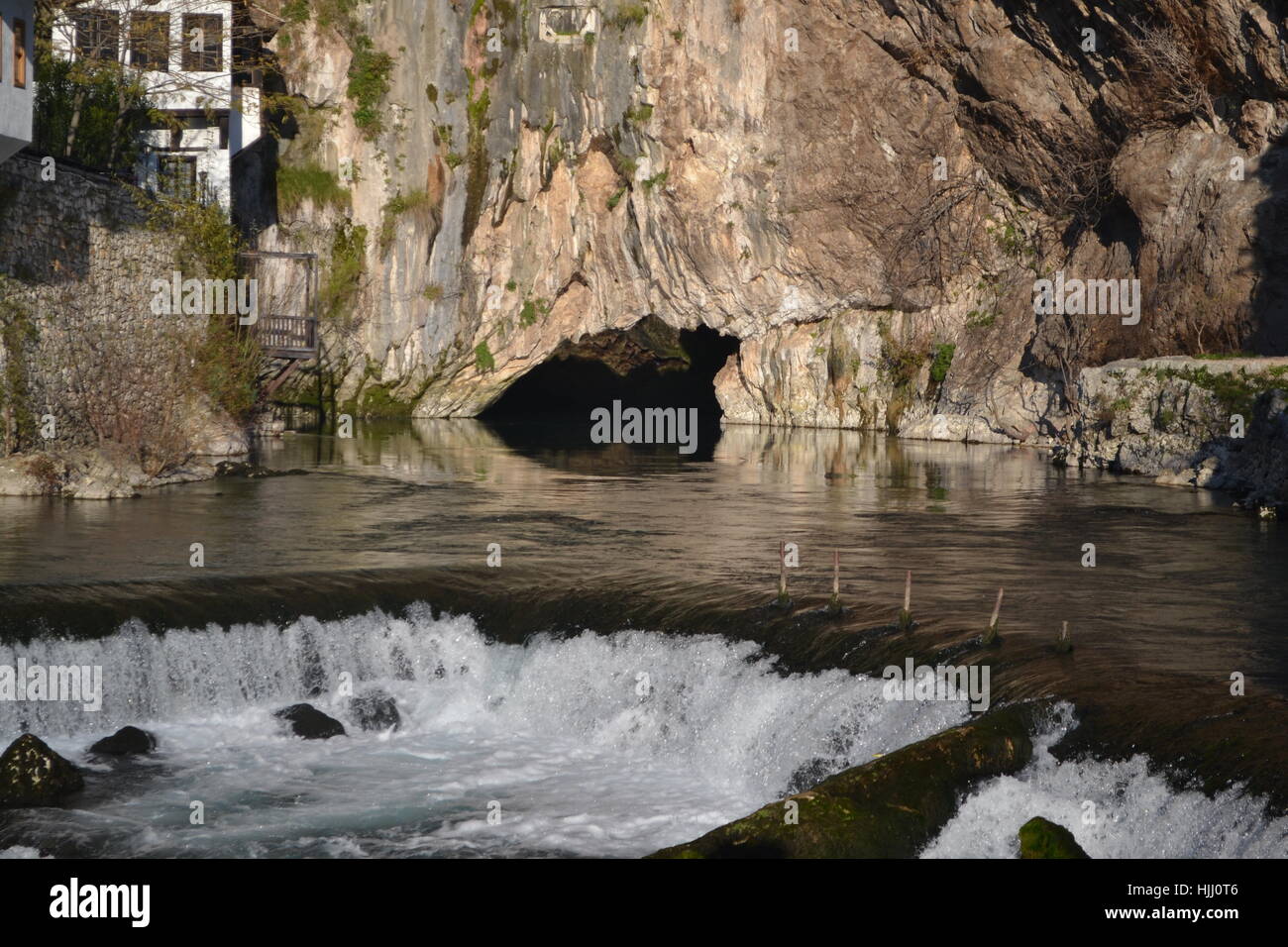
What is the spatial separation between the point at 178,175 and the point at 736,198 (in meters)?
17.6

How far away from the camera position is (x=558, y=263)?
161 feet

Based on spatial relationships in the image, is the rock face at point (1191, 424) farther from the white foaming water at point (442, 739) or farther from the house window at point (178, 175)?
the house window at point (178, 175)

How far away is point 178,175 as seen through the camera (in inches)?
1513

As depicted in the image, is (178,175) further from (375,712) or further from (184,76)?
(375,712)

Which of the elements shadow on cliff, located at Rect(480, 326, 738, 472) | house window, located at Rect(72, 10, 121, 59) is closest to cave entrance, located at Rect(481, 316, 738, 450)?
shadow on cliff, located at Rect(480, 326, 738, 472)

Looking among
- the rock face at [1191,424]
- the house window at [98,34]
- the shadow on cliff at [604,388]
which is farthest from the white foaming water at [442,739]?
the shadow on cliff at [604,388]

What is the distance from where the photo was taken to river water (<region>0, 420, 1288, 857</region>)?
11.4 meters

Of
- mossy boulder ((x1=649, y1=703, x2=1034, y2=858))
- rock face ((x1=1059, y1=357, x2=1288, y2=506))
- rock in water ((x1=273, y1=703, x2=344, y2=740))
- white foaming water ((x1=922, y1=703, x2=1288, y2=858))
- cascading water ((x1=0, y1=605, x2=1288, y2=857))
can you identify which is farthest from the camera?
rock face ((x1=1059, y1=357, x2=1288, y2=506))

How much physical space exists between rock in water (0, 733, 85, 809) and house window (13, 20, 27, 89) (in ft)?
48.0

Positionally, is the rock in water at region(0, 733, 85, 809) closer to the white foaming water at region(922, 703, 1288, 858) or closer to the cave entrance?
the white foaming water at region(922, 703, 1288, 858)

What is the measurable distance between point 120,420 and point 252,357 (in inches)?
310

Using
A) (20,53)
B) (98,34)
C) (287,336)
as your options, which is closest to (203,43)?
(98,34)

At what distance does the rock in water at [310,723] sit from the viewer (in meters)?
14.4
